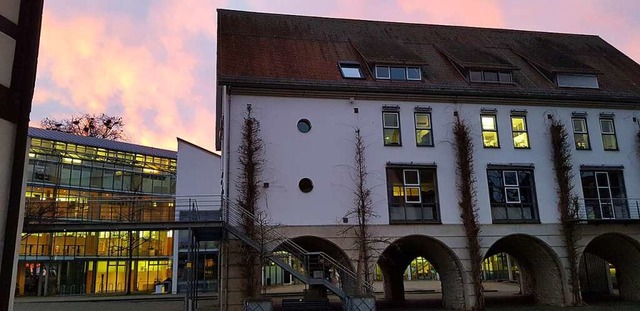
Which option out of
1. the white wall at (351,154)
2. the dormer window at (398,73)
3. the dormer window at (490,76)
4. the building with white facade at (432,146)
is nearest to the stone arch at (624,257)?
the building with white facade at (432,146)

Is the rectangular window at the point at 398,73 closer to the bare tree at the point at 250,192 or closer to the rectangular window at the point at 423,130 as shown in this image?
the rectangular window at the point at 423,130

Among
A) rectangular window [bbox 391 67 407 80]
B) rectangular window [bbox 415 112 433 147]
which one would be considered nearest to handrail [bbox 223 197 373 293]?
rectangular window [bbox 415 112 433 147]

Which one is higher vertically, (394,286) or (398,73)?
(398,73)

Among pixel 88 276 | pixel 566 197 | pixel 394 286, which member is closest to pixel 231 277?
pixel 394 286

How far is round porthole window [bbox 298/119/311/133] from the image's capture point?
20.1 metres

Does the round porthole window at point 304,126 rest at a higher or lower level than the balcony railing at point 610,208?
higher

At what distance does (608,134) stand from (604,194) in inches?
106

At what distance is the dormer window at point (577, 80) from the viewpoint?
911 inches

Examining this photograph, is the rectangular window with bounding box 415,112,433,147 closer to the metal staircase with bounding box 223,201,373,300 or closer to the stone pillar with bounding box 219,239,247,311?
the metal staircase with bounding box 223,201,373,300

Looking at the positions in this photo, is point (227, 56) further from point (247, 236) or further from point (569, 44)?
point (569, 44)

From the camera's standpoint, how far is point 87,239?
39062 mm

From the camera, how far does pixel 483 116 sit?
71.5 ft

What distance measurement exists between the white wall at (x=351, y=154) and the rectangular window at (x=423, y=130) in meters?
0.24

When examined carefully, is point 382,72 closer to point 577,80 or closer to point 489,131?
point 489,131
